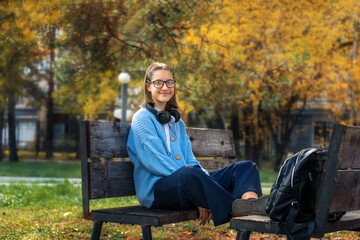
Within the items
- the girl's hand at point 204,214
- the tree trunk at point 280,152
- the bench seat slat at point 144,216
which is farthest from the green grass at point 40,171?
the girl's hand at point 204,214

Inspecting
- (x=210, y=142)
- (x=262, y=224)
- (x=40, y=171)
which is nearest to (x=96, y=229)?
(x=262, y=224)

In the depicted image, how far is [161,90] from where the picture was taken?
14.1 feet

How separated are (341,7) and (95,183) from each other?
600 inches

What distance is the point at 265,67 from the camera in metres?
18.0

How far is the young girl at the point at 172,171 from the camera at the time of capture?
3571 mm

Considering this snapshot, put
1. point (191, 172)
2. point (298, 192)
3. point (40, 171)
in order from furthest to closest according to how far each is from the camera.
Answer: point (40, 171) < point (191, 172) < point (298, 192)

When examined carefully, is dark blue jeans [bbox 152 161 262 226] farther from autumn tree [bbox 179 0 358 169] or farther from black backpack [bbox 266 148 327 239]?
autumn tree [bbox 179 0 358 169]

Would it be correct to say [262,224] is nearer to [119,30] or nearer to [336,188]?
[336,188]

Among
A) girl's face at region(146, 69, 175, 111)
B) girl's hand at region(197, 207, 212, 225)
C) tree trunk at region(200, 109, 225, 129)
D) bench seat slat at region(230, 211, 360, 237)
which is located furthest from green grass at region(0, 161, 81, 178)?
bench seat slat at region(230, 211, 360, 237)

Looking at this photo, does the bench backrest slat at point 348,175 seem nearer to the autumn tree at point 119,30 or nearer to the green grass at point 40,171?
the autumn tree at point 119,30

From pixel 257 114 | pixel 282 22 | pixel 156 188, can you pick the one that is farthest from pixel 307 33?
pixel 156 188

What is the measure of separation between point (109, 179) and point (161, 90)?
2.64 ft

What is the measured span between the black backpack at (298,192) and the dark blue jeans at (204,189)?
0.53 m

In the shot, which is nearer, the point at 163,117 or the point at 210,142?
the point at 163,117
